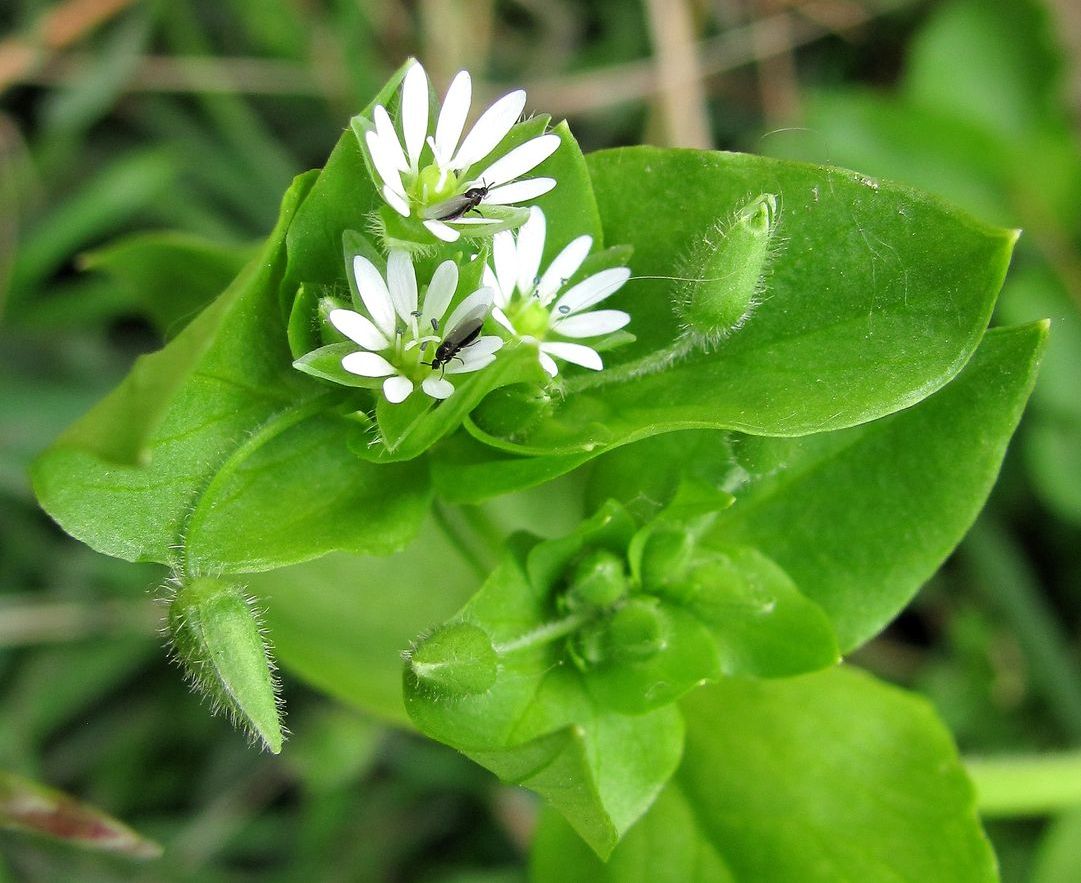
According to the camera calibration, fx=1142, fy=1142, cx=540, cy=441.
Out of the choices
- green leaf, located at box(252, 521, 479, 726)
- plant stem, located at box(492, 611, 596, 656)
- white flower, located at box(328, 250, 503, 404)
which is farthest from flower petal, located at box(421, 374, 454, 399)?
green leaf, located at box(252, 521, 479, 726)

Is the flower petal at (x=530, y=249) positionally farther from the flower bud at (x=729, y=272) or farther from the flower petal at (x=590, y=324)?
the flower bud at (x=729, y=272)

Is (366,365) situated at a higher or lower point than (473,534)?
higher

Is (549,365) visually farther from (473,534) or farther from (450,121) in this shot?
(473,534)

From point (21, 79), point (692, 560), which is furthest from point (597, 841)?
point (21, 79)

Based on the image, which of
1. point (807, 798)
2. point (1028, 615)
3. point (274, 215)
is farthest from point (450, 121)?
point (1028, 615)

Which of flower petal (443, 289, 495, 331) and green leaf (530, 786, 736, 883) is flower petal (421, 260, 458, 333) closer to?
flower petal (443, 289, 495, 331)

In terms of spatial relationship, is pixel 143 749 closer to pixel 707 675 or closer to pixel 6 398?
pixel 6 398
